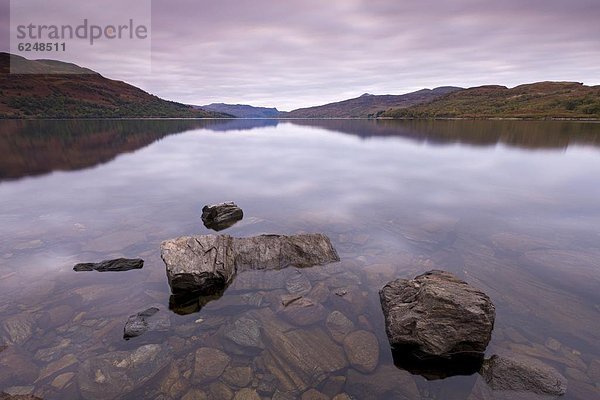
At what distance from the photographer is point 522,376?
29.2ft

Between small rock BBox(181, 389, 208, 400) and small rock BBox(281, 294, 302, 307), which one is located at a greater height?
small rock BBox(281, 294, 302, 307)

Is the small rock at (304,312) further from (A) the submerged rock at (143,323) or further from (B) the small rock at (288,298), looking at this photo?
(A) the submerged rock at (143,323)

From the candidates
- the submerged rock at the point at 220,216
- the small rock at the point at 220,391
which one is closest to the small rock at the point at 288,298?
the small rock at the point at 220,391

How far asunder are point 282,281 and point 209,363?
203 inches

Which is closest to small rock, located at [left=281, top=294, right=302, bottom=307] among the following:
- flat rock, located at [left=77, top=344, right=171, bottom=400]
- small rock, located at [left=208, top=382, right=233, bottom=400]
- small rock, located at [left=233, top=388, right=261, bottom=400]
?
small rock, located at [left=233, top=388, right=261, bottom=400]

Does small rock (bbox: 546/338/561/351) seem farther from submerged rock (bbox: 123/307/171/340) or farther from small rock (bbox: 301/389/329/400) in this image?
submerged rock (bbox: 123/307/171/340)

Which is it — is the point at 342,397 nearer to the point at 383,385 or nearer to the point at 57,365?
the point at 383,385

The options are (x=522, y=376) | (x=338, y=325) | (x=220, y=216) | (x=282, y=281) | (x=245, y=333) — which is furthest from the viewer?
(x=220, y=216)

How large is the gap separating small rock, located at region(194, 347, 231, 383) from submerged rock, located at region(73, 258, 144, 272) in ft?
24.8

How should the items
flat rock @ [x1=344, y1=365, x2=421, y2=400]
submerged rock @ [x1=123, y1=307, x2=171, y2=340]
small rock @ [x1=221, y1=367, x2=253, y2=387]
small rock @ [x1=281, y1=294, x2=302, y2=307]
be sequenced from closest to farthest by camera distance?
flat rock @ [x1=344, y1=365, x2=421, y2=400] → small rock @ [x1=221, y1=367, x2=253, y2=387] → submerged rock @ [x1=123, y1=307, x2=171, y2=340] → small rock @ [x1=281, y1=294, x2=302, y2=307]

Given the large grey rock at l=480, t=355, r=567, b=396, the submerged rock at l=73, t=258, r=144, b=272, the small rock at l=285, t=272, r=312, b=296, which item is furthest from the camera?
the submerged rock at l=73, t=258, r=144, b=272

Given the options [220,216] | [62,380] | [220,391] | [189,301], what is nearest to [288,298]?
[189,301]

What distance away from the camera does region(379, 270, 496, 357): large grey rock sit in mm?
9734

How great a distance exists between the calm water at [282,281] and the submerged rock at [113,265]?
0.48 m
